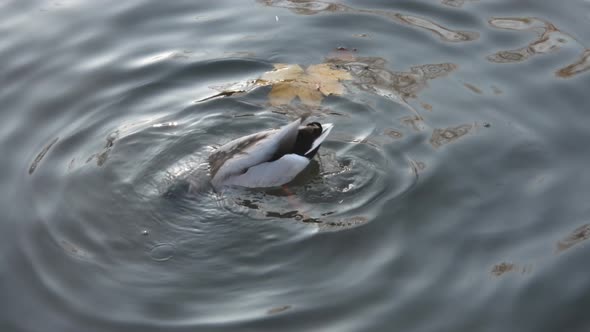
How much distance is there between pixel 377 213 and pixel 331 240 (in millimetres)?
463

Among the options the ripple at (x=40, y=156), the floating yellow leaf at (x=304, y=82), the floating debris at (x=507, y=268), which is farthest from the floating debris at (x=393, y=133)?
the ripple at (x=40, y=156)

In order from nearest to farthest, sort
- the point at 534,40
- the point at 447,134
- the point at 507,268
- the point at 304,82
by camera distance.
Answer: the point at 507,268 < the point at 447,134 < the point at 304,82 < the point at 534,40

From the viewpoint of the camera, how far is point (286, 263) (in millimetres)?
5797

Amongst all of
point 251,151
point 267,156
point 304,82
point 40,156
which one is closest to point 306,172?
point 267,156

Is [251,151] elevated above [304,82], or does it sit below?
below

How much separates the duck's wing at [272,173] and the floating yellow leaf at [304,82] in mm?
1101

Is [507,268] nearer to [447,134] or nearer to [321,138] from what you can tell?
[447,134]

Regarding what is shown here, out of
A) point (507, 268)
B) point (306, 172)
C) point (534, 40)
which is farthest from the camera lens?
point (534, 40)

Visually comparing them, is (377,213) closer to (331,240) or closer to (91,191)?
(331,240)

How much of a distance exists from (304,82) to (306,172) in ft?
4.20

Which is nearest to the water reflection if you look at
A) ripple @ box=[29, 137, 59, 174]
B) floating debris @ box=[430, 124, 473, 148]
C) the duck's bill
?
floating debris @ box=[430, 124, 473, 148]

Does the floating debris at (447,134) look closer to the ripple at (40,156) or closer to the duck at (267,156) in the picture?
the duck at (267,156)

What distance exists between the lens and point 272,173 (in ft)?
22.1

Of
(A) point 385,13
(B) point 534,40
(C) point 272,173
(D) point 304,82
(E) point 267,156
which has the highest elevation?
(A) point 385,13
